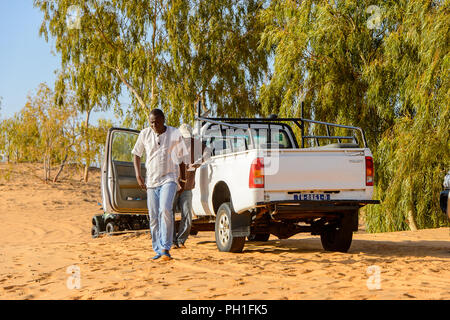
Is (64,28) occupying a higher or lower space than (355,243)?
higher

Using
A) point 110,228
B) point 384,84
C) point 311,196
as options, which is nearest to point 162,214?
point 311,196

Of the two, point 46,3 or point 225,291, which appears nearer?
point 225,291

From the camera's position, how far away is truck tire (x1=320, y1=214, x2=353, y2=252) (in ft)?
29.1

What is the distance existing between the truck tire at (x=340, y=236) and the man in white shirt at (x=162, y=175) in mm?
2770

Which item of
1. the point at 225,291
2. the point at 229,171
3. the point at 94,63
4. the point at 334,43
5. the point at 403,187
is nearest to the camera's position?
the point at 225,291

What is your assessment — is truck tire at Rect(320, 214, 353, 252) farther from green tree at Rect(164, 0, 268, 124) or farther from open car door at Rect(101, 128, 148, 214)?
green tree at Rect(164, 0, 268, 124)

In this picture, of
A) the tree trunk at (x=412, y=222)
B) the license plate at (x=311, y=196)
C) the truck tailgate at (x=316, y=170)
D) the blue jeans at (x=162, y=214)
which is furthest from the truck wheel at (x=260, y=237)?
the tree trunk at (x=412, y=222)

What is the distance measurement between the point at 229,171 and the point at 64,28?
571 inches

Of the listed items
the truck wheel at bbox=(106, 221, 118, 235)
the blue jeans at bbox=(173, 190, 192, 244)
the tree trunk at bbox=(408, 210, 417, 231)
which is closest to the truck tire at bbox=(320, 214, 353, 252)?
the blue jeans at bbox=(173, 190, 192, 244)

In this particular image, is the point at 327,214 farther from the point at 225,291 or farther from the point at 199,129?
the point at 225,291

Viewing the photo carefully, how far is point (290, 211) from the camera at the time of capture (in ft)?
25.8

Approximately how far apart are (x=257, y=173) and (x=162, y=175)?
1.25 m

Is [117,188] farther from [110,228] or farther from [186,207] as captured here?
[110,228]

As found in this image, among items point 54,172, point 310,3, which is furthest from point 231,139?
point 54,172
